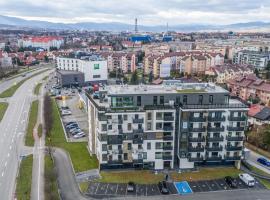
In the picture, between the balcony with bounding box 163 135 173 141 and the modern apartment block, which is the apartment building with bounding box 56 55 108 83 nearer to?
the modern apartment block

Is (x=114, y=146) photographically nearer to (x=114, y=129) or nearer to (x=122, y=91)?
(x=114, y=129)

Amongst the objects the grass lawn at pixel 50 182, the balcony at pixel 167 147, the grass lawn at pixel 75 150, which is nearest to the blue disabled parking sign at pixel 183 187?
the balcony at pixel 167 147

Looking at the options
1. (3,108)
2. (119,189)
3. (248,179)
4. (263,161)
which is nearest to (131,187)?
(119,189)

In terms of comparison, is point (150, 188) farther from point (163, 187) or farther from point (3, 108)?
point (3, 108)

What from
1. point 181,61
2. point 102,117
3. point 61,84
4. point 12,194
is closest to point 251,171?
point 102,117

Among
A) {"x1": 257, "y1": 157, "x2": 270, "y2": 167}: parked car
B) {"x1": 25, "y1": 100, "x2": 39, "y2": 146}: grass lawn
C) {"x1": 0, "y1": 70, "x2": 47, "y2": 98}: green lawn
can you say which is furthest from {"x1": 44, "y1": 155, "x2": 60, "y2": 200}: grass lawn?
{"x1": 0, "y1": 70, "x2": 47, "y2": 98}: green lawn

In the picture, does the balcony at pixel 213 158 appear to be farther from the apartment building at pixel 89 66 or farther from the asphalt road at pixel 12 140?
the apartment building at pixel 89 66

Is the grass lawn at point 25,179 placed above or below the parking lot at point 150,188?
above
